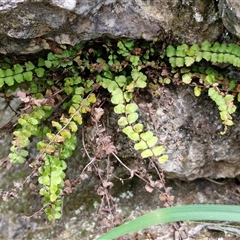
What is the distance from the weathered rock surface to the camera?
1696 mm

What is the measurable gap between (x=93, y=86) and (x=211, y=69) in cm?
56

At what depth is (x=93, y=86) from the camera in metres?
2.02

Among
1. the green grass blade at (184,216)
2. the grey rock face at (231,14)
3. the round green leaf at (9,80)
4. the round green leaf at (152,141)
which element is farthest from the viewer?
the round green leaf at (9,80)

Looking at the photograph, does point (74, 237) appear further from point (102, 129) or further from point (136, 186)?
point (102, 129)

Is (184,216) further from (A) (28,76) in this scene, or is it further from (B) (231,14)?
(A) (28,76)

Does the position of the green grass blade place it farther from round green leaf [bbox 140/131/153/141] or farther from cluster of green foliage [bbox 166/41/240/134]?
cluster of green foliage [bbox 166/41/240/134]

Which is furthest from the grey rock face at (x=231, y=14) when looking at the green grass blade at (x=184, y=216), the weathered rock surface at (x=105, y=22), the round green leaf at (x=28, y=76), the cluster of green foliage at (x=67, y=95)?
the round green leaf at (x=28, y=76)

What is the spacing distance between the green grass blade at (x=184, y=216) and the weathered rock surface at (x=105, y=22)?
848mm

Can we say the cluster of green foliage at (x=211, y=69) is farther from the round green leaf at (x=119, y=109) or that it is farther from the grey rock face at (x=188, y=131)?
the round green leaf at (x=119, y=109)

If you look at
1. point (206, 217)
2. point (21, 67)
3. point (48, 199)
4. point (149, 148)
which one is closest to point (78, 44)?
point (21, 67)

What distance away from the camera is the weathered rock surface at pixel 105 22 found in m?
1.70

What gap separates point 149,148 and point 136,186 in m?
0.56

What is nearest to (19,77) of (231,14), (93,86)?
(93,86)

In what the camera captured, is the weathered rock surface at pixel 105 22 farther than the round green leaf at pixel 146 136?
No
